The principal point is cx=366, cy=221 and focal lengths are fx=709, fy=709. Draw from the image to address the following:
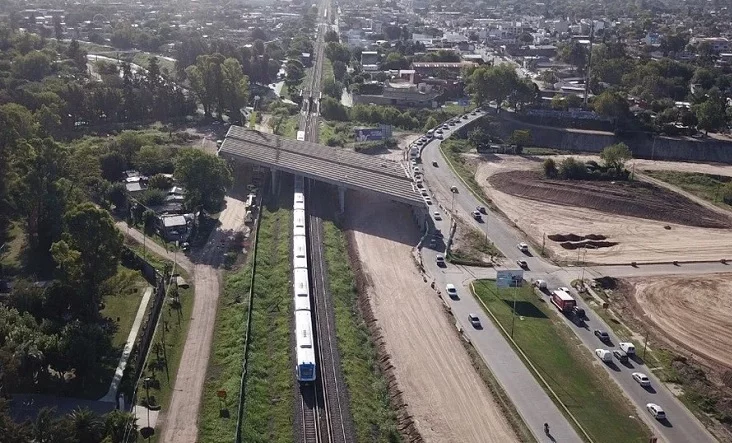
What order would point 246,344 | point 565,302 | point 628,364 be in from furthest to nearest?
point 565,302, point 628,364, point 246,344

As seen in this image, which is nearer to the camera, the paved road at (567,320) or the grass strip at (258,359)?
the grass strip at (258,359)

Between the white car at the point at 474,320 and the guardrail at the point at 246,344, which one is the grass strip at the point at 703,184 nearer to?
the white car at the point at 474,320

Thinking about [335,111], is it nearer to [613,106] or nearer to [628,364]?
[613,106]

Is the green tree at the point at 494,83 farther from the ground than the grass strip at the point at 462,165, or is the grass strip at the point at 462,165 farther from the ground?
the green tree at the point at 494,83

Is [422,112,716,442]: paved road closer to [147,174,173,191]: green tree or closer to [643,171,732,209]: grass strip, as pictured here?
[643,171,732,209]: grass strip

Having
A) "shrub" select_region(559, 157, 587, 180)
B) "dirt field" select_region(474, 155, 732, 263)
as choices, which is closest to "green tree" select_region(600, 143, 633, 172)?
"shrub" select_region(559, 157, 587, 180)

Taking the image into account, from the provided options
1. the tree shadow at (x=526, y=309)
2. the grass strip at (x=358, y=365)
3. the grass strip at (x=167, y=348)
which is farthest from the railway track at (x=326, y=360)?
the tree shadow at (x=526, y=309)

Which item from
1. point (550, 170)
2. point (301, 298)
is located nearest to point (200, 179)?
point (301, 298)
